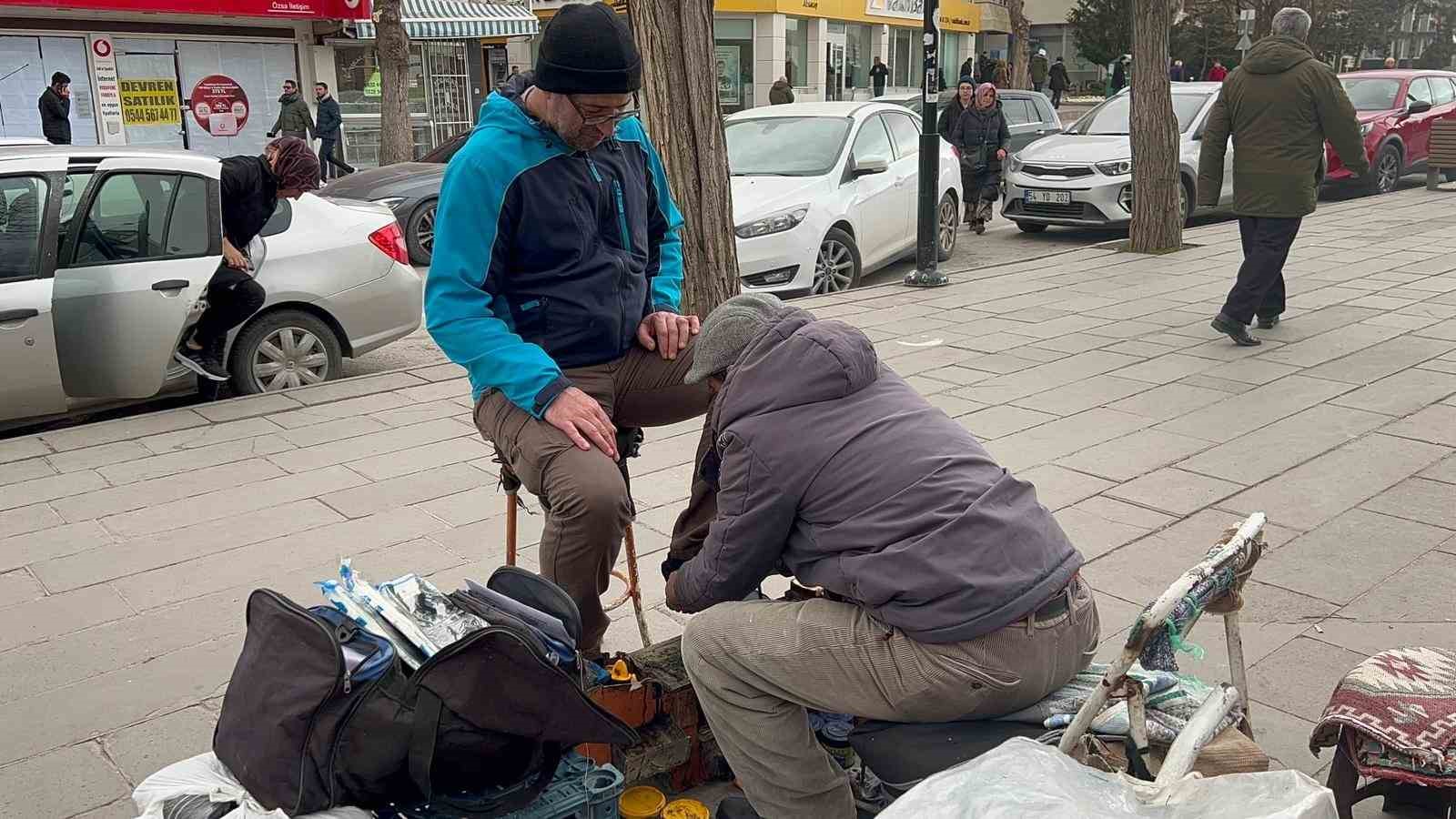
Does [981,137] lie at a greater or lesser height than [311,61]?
lesser

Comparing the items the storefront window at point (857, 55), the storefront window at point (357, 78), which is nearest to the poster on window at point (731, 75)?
the storefront window at point (857, 55)

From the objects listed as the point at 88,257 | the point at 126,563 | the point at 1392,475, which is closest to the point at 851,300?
the point at 1392,475

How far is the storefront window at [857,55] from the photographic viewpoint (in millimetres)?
37875

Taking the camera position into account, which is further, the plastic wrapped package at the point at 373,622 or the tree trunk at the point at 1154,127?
the tree trunk at the point at 1154,127

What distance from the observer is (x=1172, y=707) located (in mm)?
2434

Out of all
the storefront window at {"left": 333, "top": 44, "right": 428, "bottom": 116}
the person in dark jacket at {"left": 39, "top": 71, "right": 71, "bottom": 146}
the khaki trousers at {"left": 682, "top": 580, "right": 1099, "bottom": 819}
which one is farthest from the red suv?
the person in dark jacket at {"left": 39, "top": 71, "right": 71, "bottom": 146}

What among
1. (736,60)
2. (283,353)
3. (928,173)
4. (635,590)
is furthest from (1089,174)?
(736,60)

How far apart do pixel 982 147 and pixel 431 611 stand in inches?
488

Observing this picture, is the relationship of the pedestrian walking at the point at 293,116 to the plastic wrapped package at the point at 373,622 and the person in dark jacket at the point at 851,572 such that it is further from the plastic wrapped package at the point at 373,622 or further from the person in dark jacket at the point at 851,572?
the person in dark jacket at the point at 851,572

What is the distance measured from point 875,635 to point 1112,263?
943 centimetres

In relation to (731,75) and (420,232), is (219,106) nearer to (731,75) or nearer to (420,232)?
(420,232)

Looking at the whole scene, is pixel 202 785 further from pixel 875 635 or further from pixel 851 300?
pixel 851 300

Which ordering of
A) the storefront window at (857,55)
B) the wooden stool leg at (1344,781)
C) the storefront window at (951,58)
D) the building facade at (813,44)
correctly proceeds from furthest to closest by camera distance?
the storefront window at (951,58) < the storefront window at (857,55) < the building facade at (813,44) < the wooden stool leg at (1344,781)

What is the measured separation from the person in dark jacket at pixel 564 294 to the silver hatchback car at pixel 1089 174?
9.66m
